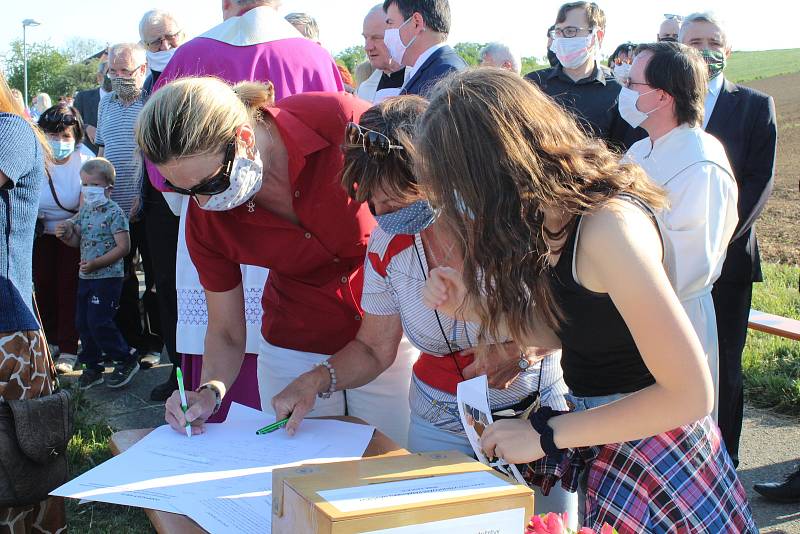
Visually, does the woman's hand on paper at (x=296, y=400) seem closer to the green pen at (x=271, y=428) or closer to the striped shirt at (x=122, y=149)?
the green pen at (x=271, y=428)

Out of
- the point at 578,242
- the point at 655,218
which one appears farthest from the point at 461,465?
the point at 655,218

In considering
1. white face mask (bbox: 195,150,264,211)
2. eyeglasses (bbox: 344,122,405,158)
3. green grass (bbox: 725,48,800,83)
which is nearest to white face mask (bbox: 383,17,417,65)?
white face mask (bbox: 195,150,264,211)

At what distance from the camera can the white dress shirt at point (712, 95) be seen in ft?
11.4

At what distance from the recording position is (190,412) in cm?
189

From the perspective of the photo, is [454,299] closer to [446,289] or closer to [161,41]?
[446,289]

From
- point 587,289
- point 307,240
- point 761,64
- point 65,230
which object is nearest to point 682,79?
point 307,240

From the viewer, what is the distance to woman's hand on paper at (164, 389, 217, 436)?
1.88m

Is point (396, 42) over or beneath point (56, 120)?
over

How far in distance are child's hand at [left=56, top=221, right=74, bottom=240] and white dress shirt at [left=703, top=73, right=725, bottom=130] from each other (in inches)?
147

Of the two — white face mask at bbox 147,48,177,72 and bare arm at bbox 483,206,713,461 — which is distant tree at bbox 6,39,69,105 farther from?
bare arm at bbox 483,206,713,461

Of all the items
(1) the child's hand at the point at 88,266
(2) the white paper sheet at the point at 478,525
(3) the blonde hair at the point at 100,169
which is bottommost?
(1) the child's hand at the point at 88,266

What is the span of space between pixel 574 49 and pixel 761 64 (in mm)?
27474

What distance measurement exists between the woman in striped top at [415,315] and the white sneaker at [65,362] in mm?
3619

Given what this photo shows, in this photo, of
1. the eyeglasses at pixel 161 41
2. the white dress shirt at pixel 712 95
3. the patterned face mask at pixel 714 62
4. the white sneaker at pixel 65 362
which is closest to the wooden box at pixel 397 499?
the white dress shirt at pixel 712 95
